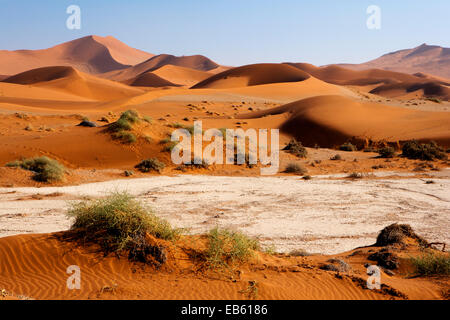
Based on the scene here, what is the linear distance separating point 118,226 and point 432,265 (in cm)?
492

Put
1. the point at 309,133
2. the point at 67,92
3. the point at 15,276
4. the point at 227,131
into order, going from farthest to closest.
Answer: the point at 67,92
the point at 309,133
the point at 227,131
the point at 15,276

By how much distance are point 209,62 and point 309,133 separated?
533ft

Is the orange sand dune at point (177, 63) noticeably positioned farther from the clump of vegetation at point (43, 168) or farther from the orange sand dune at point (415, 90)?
the clump of vegetation at point (43, 168)

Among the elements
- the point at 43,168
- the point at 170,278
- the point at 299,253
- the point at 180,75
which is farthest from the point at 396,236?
the point at 180,75

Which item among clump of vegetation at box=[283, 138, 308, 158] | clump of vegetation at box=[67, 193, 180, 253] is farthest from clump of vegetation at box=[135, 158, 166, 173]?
clump of vegetation at box=[67, 193, 180, 253]

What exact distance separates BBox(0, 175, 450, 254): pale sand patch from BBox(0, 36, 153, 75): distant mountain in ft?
519

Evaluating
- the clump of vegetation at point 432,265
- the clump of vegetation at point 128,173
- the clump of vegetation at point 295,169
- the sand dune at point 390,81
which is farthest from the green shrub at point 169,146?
the sand dune at point 390,81

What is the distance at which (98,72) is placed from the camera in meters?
170

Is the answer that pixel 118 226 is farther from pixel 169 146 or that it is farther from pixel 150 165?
pixel 169 146

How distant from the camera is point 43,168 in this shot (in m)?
16.3

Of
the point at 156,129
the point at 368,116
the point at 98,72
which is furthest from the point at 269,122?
the point at 98,72

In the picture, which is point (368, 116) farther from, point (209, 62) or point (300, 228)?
point (209, 62)

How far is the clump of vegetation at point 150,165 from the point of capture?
18750mm

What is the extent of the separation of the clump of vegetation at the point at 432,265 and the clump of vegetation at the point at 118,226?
3926 millimetres
